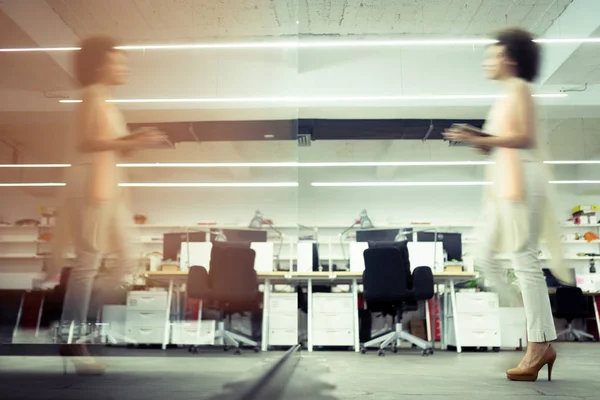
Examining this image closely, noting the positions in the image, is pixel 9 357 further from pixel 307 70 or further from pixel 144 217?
pixel 307 70

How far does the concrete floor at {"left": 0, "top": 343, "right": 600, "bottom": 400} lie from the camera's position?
2.23 feet

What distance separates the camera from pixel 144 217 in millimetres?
931

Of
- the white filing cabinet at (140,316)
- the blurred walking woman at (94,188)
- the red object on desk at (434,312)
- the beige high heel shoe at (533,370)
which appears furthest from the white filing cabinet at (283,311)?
the blurred walking woman at (94,188)

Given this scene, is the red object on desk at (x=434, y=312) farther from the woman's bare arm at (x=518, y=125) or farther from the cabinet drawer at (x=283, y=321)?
the woman's bare arm at (x=518, y=125)

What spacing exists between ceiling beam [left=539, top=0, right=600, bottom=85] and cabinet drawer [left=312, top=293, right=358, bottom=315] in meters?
3.40

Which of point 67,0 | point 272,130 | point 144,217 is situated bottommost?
point 144,217

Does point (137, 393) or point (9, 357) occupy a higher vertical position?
point (9, 357)

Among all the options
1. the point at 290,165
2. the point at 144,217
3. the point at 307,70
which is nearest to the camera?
the point at 144,217

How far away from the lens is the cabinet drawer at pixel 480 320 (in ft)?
15.9

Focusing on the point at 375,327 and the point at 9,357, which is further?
the point at 375,327

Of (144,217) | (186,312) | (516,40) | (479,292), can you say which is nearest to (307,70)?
(479,292)

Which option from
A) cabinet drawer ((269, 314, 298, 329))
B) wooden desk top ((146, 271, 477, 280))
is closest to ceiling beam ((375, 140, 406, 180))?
wooden desk top ((146, 271, 477, 280))

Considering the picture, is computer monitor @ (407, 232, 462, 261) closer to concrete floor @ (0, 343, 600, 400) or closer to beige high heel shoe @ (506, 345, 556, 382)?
concrete floor @ (0, 343, 600, 400)

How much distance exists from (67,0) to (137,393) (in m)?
0.62
